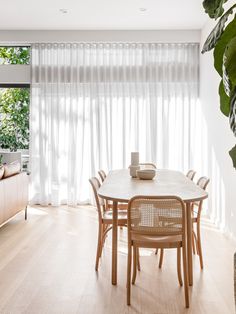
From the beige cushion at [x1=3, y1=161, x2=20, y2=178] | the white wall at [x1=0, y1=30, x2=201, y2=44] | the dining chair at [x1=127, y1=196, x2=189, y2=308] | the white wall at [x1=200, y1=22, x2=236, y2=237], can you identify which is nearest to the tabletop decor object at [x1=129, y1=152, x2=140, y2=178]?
the white wall at [x1=200, y1=22, x2=236, y2=237]

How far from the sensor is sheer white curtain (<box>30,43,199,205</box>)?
670cm

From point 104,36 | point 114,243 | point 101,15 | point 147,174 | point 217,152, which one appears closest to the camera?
point 114,243

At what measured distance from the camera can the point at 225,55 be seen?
0.76 meters

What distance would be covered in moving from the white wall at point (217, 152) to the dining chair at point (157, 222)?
1935mm

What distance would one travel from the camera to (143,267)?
354 cm

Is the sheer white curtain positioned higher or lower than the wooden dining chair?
higher

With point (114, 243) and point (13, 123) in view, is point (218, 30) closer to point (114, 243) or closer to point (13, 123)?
point (114, 243)

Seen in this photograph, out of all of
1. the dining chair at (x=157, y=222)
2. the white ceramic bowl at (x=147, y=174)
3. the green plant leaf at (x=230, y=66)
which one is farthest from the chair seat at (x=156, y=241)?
the green plant leaf at (x=230, y=66)

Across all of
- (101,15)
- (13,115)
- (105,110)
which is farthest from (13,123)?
(101,15)

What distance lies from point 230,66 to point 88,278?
282cm

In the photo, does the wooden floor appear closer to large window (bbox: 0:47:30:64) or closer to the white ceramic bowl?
the white ceramic bowl

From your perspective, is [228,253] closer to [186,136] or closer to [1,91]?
[186,136]

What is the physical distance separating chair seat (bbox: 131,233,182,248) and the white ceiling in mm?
3647

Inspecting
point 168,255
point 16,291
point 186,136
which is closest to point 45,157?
point 186,136
